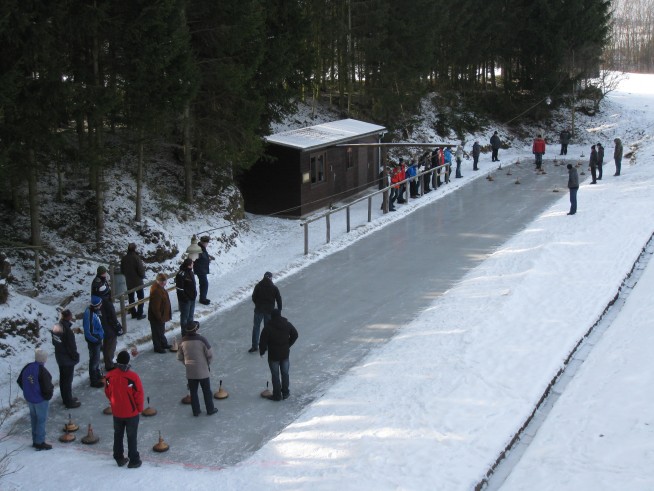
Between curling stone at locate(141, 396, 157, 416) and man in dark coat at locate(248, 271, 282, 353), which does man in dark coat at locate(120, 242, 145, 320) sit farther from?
curling stone at locate(141, 396, 157, 416)

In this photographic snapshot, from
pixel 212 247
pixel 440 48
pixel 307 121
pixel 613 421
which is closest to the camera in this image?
pixel 613 421

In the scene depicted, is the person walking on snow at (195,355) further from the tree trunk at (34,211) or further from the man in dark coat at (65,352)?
the tree trunk at (34,211)

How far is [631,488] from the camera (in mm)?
8969

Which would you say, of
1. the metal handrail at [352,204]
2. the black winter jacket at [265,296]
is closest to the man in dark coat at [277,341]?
the black winter jacket at [265,296]

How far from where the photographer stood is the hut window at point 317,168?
23906 mm

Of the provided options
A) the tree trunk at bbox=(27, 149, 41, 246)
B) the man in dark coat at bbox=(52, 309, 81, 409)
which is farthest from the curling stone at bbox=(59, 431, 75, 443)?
the tree trunk at bbox=(27, 149, 41, 246)

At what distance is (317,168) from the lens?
24.1 meters

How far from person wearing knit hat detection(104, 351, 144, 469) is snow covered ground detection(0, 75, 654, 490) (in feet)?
0.66

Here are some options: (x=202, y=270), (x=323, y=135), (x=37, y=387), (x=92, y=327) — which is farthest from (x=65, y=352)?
(x=323, y=135)

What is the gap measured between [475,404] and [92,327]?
589 centimetres

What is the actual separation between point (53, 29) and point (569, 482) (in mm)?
12195

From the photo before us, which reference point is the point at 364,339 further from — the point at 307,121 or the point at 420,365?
the point at 307,121

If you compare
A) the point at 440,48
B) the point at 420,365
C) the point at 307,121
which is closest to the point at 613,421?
the point at 420,365

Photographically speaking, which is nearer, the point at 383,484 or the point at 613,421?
the point at 383,484
